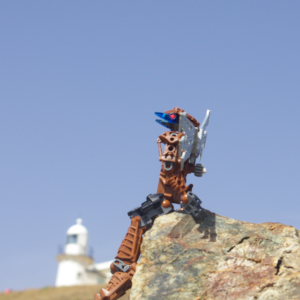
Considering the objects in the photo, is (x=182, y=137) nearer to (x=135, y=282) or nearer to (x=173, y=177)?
(x=173, y=177)

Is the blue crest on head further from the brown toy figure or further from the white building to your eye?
the white building

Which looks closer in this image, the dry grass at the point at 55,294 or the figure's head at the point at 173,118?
the figure's head at the point at 173,118

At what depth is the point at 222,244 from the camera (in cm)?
1009

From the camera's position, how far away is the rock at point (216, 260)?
902cm

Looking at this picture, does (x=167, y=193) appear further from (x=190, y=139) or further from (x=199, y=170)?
(x=190, y=139)

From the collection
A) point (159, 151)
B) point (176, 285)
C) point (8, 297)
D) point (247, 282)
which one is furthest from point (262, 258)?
point (8, 297)

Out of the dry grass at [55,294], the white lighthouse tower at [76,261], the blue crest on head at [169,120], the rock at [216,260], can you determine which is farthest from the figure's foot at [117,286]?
the white lighthouse tower at [76,261]

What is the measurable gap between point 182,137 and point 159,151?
75 cm

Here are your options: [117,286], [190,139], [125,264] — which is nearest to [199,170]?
[190,139]

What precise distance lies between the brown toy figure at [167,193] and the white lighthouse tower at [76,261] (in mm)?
27593

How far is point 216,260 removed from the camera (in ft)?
31.8

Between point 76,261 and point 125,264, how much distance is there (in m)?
29.3

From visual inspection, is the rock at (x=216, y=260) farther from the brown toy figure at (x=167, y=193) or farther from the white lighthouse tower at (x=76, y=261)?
the white lighthouse tower at (x=76, y=261)

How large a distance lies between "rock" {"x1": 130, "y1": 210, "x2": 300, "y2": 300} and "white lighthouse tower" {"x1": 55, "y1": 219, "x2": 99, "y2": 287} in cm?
2883
